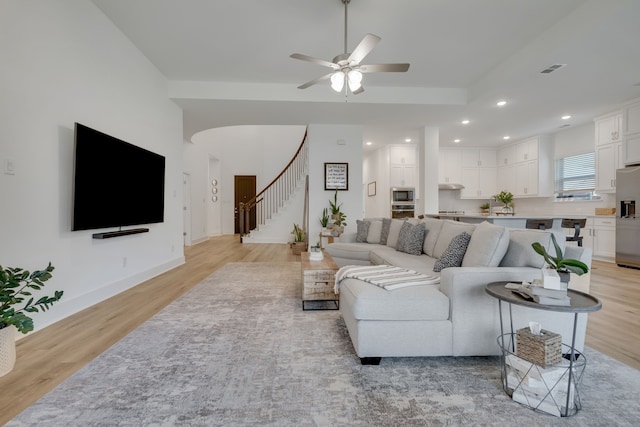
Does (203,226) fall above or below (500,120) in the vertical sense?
below

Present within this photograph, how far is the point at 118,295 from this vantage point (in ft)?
11.5

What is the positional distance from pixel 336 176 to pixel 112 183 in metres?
4.03

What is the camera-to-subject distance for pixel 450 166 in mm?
8539

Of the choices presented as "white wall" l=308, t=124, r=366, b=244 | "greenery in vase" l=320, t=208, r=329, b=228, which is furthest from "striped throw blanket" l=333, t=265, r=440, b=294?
"white wall" l=308, t=124, r=366, b=244

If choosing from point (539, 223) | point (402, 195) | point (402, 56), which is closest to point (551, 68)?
point (402, 56)

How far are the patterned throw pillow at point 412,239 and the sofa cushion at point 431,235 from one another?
54 millimetres

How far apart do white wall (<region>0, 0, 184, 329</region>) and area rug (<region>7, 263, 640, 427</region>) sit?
108 centimetres

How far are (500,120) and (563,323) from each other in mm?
5295

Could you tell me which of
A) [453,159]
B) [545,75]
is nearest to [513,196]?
[453,159]

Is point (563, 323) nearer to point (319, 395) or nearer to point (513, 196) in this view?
point (319, 395)

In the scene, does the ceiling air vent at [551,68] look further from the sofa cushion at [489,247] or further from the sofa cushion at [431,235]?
the sofa cushion at [489,247]

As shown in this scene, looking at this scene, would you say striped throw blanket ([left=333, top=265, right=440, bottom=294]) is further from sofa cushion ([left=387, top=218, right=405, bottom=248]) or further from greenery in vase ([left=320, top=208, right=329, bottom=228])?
greenery in vase ([left=320, top=208, right=329, bottom=228])

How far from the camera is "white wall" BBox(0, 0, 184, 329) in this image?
231 cm

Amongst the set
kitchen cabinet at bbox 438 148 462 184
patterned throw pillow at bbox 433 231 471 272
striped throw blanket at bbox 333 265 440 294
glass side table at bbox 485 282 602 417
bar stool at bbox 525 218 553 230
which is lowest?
glass side table at bbox 485 282 602 417
